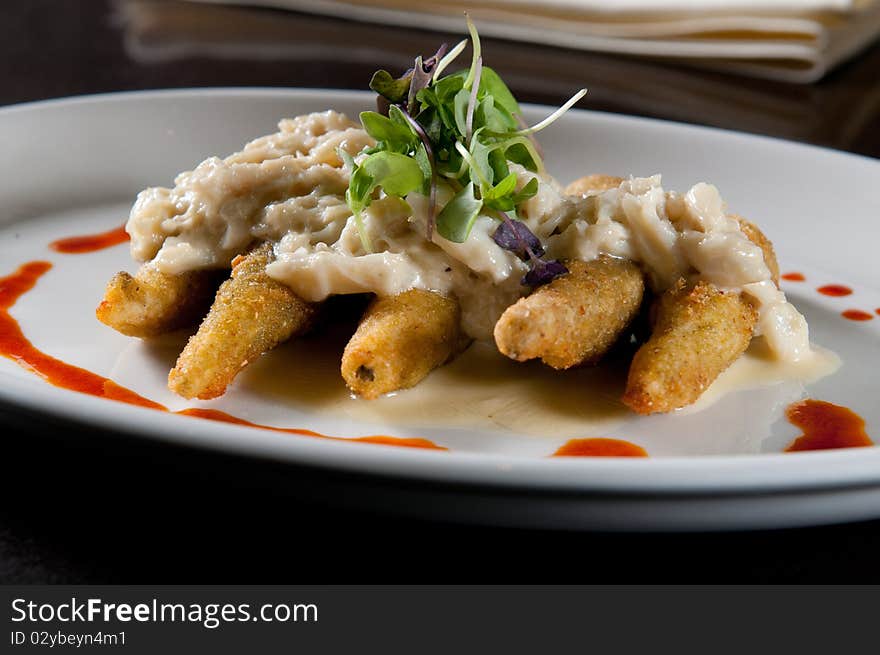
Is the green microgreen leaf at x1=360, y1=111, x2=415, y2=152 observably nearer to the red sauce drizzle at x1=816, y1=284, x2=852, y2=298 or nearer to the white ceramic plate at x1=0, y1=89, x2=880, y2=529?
the white ceramic plate at x1=0, y1=89, x2=880, y2=529

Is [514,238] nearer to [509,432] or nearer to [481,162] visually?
[481,162]

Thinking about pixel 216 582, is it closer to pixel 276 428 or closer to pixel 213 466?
pixel 213 466

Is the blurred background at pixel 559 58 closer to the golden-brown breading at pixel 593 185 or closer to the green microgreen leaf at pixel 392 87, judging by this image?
the golden-brown breading at pixel 593 185

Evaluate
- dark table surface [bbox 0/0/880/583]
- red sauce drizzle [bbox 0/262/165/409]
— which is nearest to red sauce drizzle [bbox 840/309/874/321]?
dark table surface [bbox 0/0/880/583]

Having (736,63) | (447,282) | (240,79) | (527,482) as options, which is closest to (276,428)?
(447,282)

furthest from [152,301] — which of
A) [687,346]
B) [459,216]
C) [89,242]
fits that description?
[687,346]

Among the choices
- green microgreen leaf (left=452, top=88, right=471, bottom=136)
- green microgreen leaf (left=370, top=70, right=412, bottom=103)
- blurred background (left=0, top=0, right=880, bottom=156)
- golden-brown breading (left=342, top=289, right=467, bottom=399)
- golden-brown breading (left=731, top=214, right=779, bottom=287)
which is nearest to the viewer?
golden-brown breading (left=342, top=289, right=467, bottom=399)
